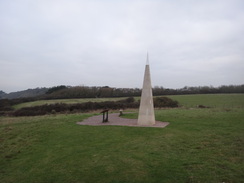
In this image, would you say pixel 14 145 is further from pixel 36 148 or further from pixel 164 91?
pixel 164 91

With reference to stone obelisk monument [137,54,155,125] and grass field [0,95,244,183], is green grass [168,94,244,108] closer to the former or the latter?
stone obelisk monument [137,54,155,125]

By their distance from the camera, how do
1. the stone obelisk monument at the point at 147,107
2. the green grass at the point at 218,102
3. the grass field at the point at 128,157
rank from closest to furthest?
the grass field at the point at 128,157 < the stone obelisk monument at the point at 147,107 < the green grass at the point at 218,102

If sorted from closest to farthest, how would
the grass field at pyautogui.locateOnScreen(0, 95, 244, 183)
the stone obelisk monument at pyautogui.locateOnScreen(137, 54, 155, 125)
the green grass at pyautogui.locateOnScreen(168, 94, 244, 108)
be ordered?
the grass field at pyautogui.locateOnScreen(0, 95, 244, 183), the stone obelisk monument at pyautogui.locateOnScreen(137, 54, 155, 125), the green grass at pyautogui.locateOnScreen(168, 94, 244, 108)

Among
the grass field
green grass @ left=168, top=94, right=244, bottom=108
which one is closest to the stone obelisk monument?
the grass field

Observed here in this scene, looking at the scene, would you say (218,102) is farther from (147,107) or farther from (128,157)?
(128,157)

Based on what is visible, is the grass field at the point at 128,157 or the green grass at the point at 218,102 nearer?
the grass field at the point at 128,157

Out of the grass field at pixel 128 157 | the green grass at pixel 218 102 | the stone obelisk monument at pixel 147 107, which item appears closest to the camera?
the grass field at pixel 128 157

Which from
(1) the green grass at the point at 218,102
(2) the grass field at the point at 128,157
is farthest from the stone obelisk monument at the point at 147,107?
(1) the green grass at the point at 218,102

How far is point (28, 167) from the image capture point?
6.88 metres

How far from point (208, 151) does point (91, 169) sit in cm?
436

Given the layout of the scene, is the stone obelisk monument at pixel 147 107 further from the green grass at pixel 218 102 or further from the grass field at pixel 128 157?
the green grass at pixel 218 102

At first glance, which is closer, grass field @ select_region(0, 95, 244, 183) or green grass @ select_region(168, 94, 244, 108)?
grass field @ select_region(0, 95, 244, 183)

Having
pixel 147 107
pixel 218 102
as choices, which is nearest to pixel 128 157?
pixel 147 107

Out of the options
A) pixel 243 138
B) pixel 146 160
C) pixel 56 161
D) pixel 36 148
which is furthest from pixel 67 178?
pixel 243 138
